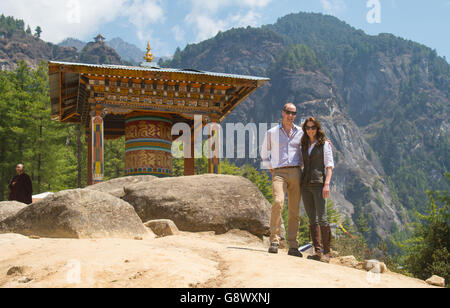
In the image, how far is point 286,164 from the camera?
779 centimetres

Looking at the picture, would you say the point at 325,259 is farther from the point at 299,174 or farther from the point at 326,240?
the point at 299,174

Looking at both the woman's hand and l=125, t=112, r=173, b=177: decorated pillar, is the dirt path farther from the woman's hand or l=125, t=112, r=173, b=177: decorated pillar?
l=125, t=112, r=173, b=177: decorated pillar

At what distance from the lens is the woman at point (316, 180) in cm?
754

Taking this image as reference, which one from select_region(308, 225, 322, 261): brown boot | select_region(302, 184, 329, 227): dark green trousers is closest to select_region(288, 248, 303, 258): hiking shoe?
select_region(308, 225, 322, 261): brown boot

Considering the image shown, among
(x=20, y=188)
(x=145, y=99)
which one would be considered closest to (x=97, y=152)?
(x=145, y=99)

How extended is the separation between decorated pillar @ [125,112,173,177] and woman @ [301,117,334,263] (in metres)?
11.5

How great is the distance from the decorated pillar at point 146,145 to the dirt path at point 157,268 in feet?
37.1

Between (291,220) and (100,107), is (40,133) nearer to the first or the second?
(100,107)

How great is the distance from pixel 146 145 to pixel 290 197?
11.6m

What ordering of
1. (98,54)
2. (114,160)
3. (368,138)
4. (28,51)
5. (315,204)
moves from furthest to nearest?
(368,138)
(98,54)
(28,51)
(114,160)
(315,204)

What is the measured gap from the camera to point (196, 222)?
1030 centimetres

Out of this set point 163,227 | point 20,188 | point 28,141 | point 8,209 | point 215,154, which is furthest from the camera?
point 28,141
